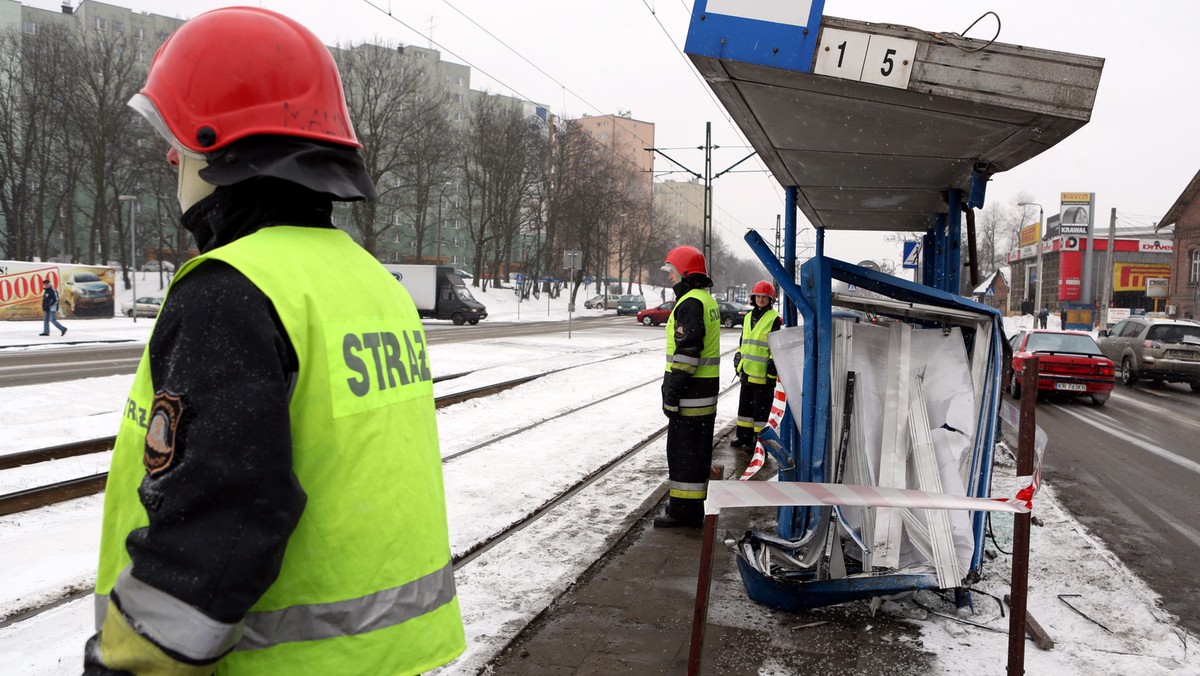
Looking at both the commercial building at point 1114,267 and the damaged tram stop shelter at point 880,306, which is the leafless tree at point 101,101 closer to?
the damaged tram stop shelter at point 880,306

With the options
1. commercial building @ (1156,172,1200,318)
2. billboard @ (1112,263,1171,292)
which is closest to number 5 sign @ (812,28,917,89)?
commercial building @ (1156,172,1200,318)

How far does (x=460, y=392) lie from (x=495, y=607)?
27.6 ft

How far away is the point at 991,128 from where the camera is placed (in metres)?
3.91

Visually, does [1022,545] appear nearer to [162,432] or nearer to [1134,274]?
[162,432]

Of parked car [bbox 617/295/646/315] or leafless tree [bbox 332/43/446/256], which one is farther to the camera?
parked car [bbox 617/295/646/315]

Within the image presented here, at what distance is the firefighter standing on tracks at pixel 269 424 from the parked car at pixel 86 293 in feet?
103

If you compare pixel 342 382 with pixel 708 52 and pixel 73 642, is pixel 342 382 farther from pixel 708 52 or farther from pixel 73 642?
pixel 73 642

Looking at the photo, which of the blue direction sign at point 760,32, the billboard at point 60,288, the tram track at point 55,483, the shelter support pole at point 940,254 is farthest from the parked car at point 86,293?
the blue direction sign at point 760,32

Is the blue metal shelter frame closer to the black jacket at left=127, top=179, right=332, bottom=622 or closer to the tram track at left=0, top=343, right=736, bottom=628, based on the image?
the tram track at left=0, top=343, right=736, bottom=628

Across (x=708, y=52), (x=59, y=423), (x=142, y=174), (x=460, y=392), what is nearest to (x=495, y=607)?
(x=708, y=52)

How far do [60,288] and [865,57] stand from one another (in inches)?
1225

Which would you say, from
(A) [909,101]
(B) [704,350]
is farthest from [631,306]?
(A) [909,101]

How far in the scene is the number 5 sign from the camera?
11.5 ft

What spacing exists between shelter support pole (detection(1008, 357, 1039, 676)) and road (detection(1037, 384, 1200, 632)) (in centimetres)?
198
